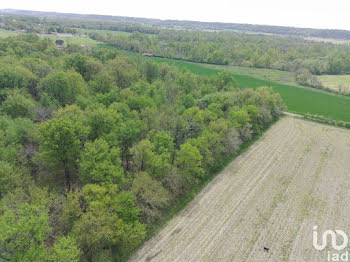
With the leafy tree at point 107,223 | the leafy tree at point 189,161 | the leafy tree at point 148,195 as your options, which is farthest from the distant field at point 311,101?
the leafy tree at point 107,223

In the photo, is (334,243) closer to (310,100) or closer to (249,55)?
(310,100)

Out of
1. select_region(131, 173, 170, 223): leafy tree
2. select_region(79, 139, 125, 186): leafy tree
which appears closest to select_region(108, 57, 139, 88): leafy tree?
select_region(79, 139, 125, 186): leafy tree

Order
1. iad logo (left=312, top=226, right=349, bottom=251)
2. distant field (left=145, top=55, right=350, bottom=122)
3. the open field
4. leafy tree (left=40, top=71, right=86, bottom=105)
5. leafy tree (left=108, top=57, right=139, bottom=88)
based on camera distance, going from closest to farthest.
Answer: iad logo (left=312, top=226, right=349, bottom=251) < leafy tree (left=40, top=71, right=86, bottom=105) < leafy tree (left=108, top=57, right=139, bottom=88) < the open field < distant field (left=145, top=55, right=350, bottom=122)

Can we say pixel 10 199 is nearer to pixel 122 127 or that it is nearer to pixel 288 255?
pixel 122 127

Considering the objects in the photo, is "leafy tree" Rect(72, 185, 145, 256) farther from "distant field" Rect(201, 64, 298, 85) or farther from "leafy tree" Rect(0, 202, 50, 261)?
"distant field" Rect(201, 64, 298, 85)

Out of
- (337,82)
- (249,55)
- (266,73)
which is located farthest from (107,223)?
(249,55)

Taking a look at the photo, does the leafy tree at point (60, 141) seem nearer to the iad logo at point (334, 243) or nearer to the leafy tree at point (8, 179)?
the leafy tree at point (8, 179)
